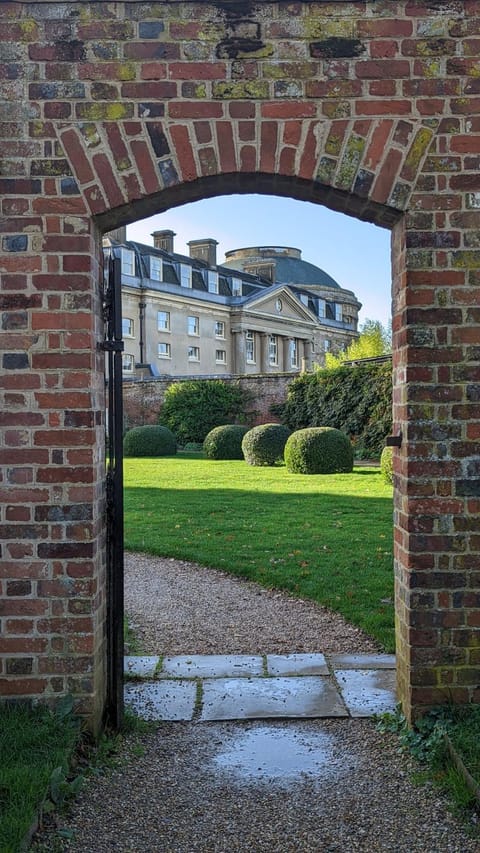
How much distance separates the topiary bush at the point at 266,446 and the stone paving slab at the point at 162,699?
16159 mm

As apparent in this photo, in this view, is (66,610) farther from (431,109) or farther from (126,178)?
(431,109)

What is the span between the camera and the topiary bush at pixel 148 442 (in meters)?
25.4

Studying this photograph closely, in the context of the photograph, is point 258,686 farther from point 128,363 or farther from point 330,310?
point 330,310

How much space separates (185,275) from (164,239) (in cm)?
303

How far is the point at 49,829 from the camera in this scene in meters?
2.94

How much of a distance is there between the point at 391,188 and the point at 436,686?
2.36 metres

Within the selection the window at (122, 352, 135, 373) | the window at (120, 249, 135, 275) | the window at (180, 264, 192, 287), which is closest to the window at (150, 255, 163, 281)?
the window at (120, 249, 135, 275)

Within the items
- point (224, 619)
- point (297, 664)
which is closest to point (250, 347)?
point (224, 619)

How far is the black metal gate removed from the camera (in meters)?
4.00

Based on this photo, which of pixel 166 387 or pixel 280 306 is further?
pixel 280 306

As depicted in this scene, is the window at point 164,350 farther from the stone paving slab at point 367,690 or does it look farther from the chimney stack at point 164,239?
the stone paving slab at point 367,690

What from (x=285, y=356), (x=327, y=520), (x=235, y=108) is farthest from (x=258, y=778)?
(x=285, y=356)

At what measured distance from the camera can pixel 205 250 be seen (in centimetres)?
5119

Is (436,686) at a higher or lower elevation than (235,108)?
lower
